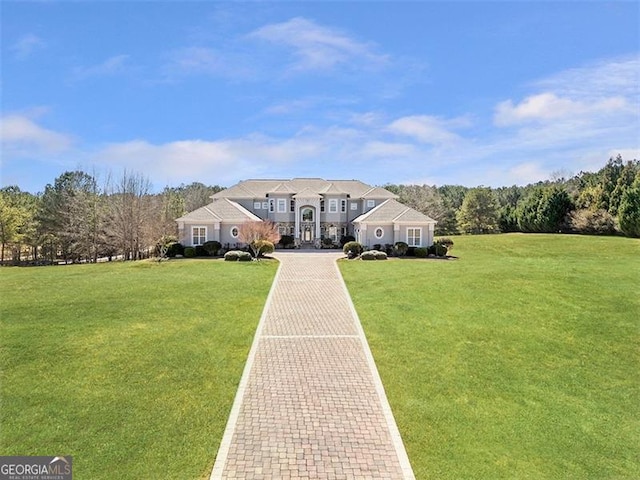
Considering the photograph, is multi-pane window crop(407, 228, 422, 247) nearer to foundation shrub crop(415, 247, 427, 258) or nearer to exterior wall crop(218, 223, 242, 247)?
foundation shrub crop(415, 247, 427, 258)

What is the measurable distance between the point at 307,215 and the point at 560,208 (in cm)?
3607

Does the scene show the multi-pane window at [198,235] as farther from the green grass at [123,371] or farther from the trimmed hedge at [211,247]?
the green grass at [123,371]

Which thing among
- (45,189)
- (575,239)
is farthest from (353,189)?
(45,189)

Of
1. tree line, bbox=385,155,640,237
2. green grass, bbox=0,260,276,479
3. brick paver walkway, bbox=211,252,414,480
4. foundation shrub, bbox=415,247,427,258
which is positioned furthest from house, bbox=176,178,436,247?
brick paver walkway, bbox=211,252,414,480

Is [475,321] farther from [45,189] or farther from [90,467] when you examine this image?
[45,189]

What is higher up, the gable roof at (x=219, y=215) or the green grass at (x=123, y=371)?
the gable roof at (x=219, y=215)

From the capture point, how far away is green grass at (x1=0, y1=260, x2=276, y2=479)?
27.6 feet

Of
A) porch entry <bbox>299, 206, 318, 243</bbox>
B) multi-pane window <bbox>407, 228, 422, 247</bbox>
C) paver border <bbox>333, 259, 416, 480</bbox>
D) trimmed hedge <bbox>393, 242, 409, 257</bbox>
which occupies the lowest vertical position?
paver border <bbox>333, 259, 416, 480</bbox>

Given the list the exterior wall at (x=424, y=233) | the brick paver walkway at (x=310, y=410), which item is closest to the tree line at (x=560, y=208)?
the exterior wall at (x=424, y=233)

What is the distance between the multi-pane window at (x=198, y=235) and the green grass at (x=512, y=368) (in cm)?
1986

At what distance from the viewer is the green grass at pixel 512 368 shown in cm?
865

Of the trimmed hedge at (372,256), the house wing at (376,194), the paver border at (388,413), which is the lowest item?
the paver border at (388,413)

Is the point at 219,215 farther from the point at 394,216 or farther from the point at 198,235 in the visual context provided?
the point at 394,216

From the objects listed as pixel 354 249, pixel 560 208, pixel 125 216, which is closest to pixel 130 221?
pixel 125 216
